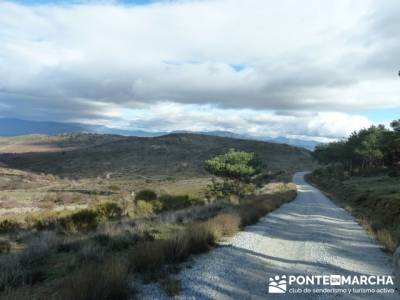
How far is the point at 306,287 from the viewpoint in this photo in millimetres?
8461

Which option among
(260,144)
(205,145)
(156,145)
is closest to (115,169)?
(156,145)

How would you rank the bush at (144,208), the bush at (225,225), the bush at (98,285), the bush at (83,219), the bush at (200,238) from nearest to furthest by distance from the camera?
the bush at (98,285) → the bush at (200,238) → the bush at (225,225) → the bush at (83,219) → the bush at (144,208)

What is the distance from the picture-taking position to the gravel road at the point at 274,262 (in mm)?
7867

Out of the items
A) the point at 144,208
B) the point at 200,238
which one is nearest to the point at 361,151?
the point at 144,208

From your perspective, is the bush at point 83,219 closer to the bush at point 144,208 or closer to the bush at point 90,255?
the bush at point 144,208

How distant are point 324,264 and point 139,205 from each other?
73.9ft

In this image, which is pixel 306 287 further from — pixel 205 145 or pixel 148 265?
pixel 205 145

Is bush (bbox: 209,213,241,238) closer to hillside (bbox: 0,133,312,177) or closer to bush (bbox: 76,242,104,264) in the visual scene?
bush (bbox: 76,242,104,264)

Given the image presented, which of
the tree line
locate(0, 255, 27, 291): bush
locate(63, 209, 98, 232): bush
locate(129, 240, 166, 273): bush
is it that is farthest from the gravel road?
the tree line

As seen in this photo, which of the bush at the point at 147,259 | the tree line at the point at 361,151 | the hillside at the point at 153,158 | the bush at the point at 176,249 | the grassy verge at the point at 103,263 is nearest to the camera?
the grassy verge at the point at 103,263

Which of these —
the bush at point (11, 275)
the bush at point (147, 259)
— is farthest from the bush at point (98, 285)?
the bush at point (11, 275)

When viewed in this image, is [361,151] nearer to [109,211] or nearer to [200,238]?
[109,211]

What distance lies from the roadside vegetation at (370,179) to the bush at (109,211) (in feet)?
53.2

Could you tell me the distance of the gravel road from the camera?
7.87 meters
